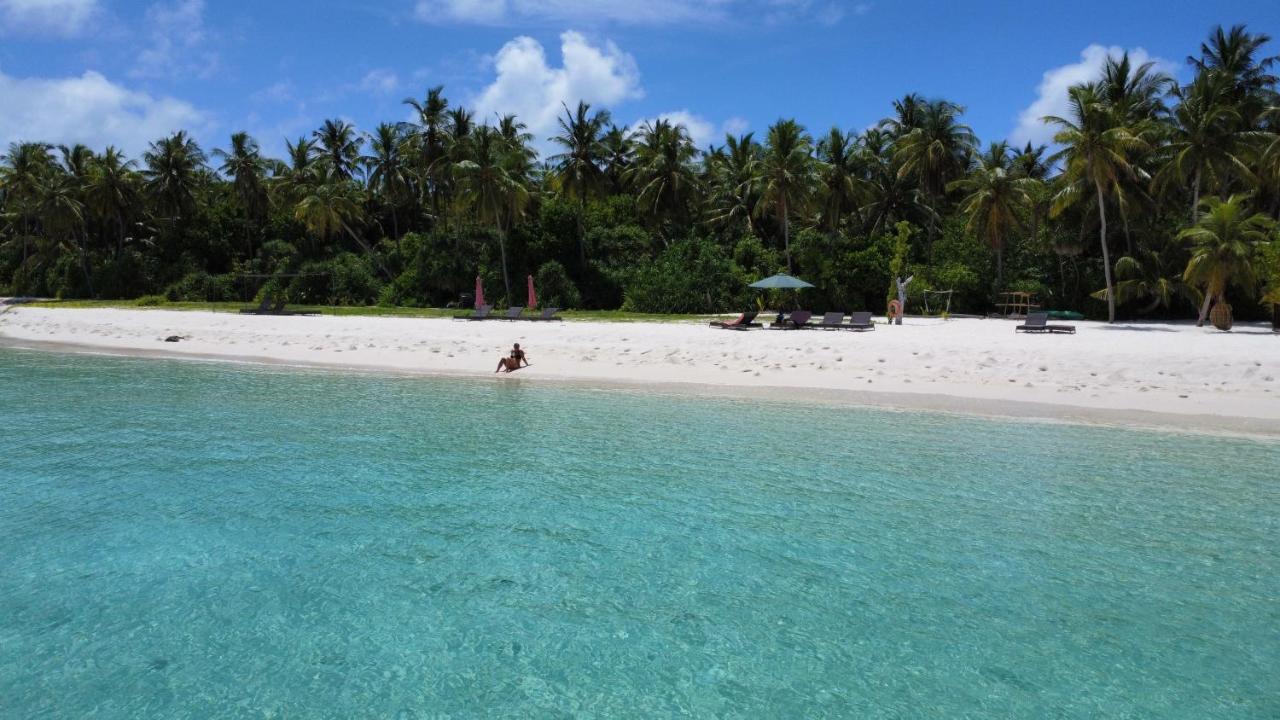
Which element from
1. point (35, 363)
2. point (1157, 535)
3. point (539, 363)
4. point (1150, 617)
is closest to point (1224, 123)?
point (539, 363)

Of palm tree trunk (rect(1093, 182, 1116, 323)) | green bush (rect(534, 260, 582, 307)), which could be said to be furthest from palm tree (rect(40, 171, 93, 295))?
palm tree trunk (rect(1093, 182, 1116, 323))

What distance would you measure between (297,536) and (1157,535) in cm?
774

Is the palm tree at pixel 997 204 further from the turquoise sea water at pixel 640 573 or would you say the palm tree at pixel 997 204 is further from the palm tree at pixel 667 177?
the turquoise sea water at pixel 640 573

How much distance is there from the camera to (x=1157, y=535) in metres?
7.28

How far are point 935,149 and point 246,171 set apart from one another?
3913cm

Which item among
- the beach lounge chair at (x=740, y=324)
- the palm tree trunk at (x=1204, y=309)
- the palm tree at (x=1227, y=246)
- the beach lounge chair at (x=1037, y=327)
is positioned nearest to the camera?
the beach lounge chair at (x=1037, y=327)

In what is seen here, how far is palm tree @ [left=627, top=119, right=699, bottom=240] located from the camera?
4128cm

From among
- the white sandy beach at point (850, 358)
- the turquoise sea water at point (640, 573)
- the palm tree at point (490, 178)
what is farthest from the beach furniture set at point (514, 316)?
the turquoise sea water at point (640, 573)

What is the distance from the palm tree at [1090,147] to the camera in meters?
29.0

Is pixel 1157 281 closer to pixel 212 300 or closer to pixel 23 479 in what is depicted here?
pixel 23 479

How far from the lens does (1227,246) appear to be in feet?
81.6

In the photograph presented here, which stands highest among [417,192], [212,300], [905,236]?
[417,192]

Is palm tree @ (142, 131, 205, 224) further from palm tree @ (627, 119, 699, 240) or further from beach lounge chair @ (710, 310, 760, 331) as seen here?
beach lounge chair @ (710, 310, 760, 331)

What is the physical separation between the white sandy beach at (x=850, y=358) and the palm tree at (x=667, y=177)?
15.6 meters
